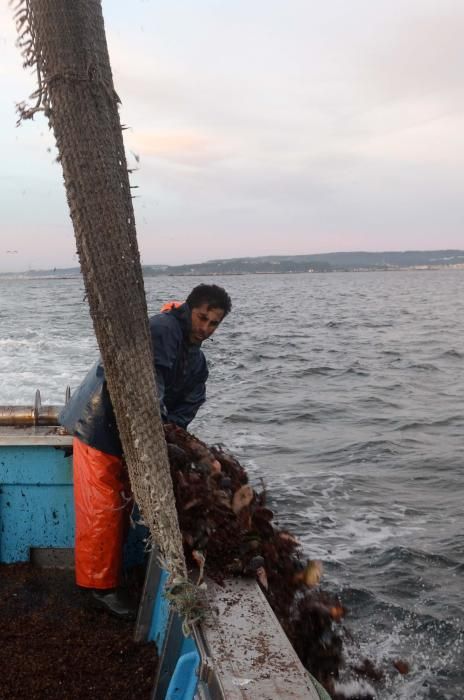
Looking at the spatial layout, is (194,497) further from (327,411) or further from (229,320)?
(229,320)

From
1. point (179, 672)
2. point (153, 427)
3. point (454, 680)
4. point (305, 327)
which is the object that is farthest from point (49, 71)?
point (305, 327)

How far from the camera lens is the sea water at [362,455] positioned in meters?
5.52

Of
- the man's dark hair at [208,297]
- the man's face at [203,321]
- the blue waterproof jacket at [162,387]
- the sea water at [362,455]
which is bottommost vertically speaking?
the sea water at [362,455]

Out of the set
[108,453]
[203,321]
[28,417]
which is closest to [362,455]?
[28,417]

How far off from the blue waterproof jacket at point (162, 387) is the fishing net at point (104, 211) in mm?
553

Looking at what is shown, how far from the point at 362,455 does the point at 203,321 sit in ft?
23.3

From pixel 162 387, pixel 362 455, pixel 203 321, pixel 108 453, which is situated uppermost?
pixel 203 321

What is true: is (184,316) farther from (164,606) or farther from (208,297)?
(164,606)

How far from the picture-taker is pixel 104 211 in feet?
8.40

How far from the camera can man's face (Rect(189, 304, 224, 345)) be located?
12.5 ft

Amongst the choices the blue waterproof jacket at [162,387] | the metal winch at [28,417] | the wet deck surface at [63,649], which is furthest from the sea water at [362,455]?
the wet deck surface at [63,649]

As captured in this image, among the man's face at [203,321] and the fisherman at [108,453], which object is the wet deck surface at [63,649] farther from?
the man's face at [203,321]

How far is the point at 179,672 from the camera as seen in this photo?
235cm

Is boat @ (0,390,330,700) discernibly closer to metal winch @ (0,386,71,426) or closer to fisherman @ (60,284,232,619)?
metal winch @ (0,386,71,426)
